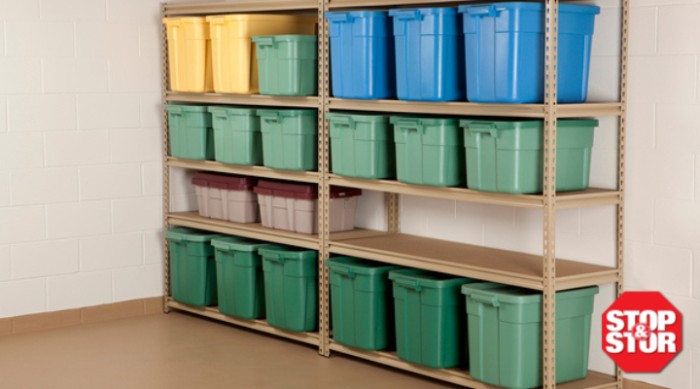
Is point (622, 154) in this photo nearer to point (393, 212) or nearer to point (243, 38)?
point (393, 212)

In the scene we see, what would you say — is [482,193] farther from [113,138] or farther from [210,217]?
[113,138]

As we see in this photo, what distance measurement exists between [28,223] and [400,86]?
A: 2.94 meters

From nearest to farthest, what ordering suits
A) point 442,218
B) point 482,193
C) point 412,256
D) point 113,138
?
point 482,193, point 412,256, point 442,218, point 113,138

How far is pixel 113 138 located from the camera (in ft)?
25.3

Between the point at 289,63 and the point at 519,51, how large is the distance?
1816mm

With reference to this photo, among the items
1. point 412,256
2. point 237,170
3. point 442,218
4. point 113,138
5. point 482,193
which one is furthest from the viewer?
point 113,138

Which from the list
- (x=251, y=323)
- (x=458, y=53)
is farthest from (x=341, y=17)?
(x=251, y=323)

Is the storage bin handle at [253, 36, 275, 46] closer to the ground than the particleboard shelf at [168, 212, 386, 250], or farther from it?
farther from it

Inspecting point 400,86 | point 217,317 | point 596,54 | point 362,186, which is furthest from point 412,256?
point 217,317

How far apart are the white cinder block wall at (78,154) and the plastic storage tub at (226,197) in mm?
445

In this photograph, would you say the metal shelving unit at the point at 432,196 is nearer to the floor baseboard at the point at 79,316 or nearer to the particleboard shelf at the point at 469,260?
the particleboard shelf at the point at 469,260

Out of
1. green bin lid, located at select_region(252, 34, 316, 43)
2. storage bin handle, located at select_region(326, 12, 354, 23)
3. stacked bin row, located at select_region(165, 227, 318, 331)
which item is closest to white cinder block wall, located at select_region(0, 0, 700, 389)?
stacked bin row, located at select_region(165, 227, 318, 331)

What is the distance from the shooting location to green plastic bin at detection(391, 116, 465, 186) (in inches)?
225

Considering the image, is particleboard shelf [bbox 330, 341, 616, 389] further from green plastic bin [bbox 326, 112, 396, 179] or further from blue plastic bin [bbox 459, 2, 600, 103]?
blue plastic bin [bbox 459, 2, 600, 103]
